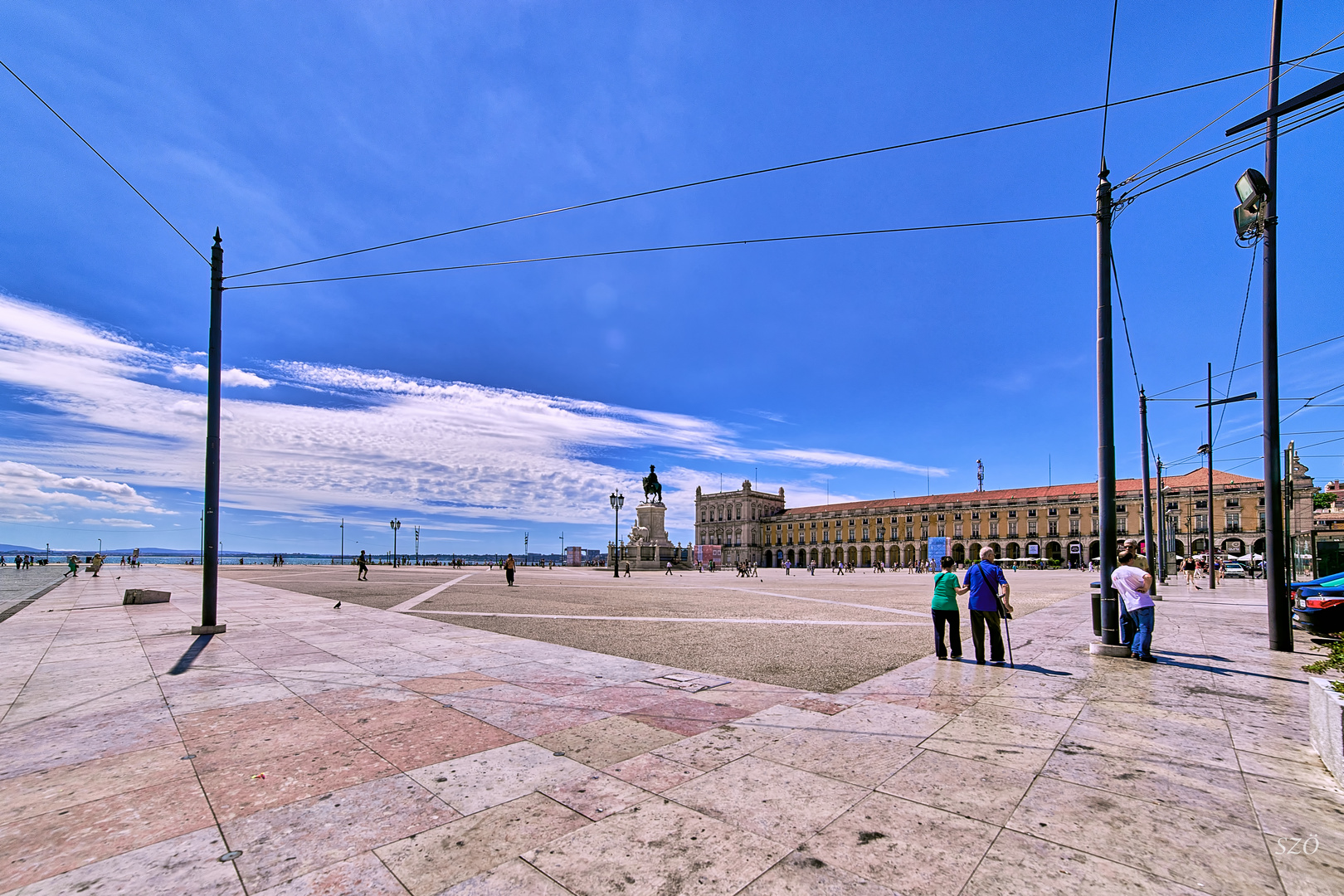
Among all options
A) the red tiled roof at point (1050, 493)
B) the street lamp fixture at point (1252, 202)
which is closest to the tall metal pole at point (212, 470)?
the street lamp fixture at point (1252, 202)

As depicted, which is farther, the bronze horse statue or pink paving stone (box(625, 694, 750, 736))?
the bronze horse statue

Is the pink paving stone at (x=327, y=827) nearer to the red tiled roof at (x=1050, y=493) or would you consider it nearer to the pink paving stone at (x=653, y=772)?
the pink paving stone at (x=653, y=772)

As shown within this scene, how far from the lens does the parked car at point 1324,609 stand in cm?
1032

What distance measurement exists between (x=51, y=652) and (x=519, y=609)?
8.17m

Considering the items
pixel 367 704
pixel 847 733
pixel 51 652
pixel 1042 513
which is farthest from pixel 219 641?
pixel 1042 513

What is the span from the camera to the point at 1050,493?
97.4 meters

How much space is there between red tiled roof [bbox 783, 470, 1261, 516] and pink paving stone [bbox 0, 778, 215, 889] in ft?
295

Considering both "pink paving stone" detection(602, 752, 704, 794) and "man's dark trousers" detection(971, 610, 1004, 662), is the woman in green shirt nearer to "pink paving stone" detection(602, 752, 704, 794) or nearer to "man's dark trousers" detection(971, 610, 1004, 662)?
"man's dark trousers" detection(971, 610, 1004, 662)

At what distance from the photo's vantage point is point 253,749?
469 centimetres

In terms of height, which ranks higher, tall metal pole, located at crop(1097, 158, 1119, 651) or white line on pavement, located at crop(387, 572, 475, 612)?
tall metal pole, located at crop(1097, 158, 1119, 651)

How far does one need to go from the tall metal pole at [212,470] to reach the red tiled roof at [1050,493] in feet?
289

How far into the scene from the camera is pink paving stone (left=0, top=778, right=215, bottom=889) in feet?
9.96

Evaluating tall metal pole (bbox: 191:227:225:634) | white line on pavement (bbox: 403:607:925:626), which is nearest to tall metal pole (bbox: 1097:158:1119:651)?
white line on pavement (bbox: 403:607:925:626)

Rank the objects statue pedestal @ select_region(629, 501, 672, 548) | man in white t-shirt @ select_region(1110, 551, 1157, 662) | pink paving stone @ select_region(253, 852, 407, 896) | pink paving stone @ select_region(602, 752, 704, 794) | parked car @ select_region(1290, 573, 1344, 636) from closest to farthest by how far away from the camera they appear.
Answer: pink paving stone @ select_region(253, 852, 407, 896) → pink paving stone @ select_region(602, 752, 704, 794) → man in white t-shirt @ select_region(1110, 551, 1157, 662) → parked car @ select_region(1290, 573, 1344, 636) → statue pedestal @ select_region(629, 501, 672, 548)
